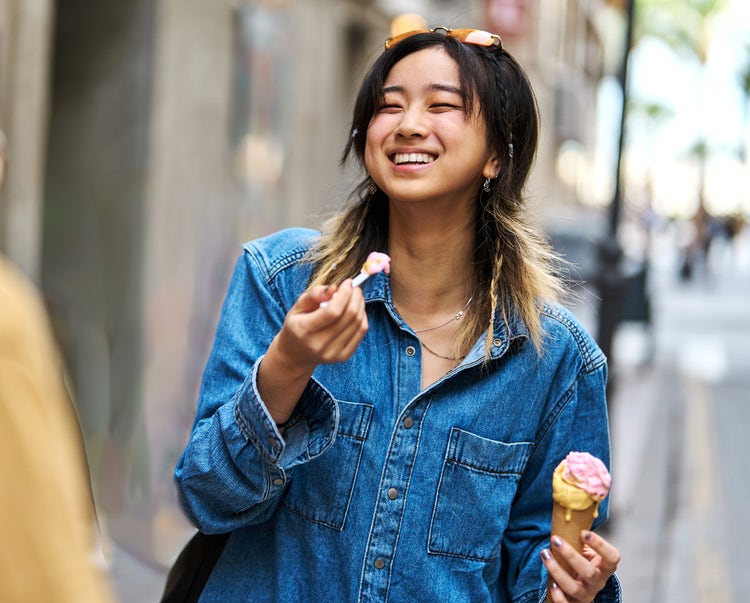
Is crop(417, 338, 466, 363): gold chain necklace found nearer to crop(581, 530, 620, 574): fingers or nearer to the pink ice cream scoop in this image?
the pink ice cream scoop

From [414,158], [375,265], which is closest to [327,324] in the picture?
[375,265]

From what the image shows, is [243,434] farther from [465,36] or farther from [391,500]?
[465,36]

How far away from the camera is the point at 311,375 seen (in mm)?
2025

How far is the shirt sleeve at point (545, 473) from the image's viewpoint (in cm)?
225

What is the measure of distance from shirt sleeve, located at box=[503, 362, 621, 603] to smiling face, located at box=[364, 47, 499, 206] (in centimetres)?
46

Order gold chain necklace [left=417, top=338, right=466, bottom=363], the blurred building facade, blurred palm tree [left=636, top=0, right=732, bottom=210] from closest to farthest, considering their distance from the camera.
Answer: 1. gold chain necklace [left=417, top=338, right=466, bottom=363]
2. the blurred building facade
3. blurred palm tree [left=636, top=0, right=732, bottom=210]

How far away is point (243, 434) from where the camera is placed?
6.59 feet

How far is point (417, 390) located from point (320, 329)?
358 millimetres

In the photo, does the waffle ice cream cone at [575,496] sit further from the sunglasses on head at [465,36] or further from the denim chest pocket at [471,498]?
the sunglasses on head at [465,36]

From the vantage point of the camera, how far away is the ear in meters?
2.30

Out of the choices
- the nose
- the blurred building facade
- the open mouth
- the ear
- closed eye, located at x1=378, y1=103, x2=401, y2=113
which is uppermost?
closed eye, located at x1=378, y1=103, x2=401, y2=113

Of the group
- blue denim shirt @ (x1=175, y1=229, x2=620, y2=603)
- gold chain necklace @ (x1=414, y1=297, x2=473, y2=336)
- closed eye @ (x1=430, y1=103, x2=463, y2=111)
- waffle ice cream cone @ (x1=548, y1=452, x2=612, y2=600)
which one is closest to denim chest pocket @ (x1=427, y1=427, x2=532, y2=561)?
blue denim shirt @ (x1=175, y1=229, x2=620, y2=603)

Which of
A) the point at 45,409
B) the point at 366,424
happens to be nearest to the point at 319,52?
the point at 366,424

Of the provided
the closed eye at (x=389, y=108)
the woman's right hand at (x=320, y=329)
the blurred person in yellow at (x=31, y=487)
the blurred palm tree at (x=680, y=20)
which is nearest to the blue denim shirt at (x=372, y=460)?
the woman's right hand at (x=320, y=329)
